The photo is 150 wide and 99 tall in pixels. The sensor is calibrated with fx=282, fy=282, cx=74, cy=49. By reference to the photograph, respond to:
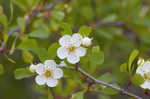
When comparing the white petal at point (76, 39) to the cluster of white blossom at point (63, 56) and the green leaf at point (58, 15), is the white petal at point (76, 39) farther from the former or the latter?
the green leaf at point (58, 15)

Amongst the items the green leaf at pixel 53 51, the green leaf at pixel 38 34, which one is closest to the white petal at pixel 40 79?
the green leaf at pixel 53 51

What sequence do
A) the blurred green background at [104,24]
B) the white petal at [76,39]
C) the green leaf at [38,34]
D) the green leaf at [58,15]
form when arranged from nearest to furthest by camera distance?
the white petal at [76,39], the green leaf at [38,34], the green leaf at [58,15], the blurred green background at [104,24]

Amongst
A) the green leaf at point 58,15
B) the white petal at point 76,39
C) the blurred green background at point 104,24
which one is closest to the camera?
the white petal at point 76,39

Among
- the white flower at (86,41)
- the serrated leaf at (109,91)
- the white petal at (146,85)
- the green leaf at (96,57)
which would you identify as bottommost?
the serrated leaf at (109,91)

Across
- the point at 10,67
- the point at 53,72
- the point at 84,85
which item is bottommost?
the point at 10,67

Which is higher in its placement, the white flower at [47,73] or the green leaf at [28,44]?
the green leaf at [28,44]

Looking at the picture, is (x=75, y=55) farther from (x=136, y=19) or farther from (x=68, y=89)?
(x=136, y=19)

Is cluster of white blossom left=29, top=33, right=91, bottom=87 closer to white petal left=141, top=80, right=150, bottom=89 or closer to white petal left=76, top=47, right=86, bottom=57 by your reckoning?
white petal left=76, top=47, right=86, bottom=57

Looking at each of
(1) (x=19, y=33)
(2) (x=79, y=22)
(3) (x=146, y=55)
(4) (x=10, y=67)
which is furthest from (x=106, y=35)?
(4) (x=10, y=67)
